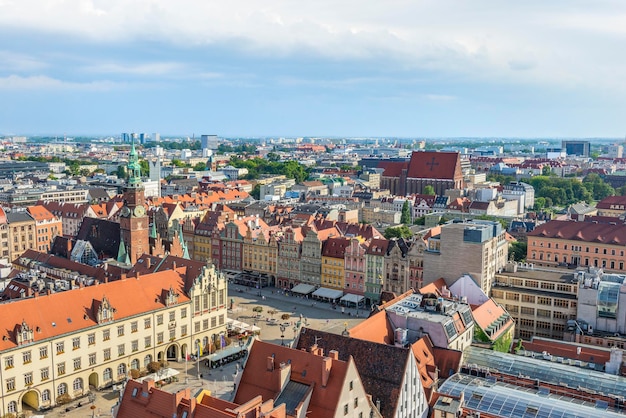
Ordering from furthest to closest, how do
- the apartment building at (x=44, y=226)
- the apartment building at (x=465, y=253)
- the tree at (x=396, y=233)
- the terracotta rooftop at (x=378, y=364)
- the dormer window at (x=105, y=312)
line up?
the apartment building at (x=44, y=226)
the tree at (x=396, y=233)
the apartment building at (x=465, y=253)
the dormer window at (x=105, y=312)
the terracotta rooftop at (x=378, y=364)

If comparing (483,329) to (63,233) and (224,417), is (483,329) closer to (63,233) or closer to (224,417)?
(224,417)

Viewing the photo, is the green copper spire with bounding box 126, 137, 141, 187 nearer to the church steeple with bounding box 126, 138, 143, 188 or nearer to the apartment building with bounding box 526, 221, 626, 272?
the church steeple with bounding box 126, 138, 143, 188

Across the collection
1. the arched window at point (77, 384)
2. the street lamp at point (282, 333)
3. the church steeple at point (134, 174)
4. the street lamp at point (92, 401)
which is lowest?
the street lamp at point (92, 401)

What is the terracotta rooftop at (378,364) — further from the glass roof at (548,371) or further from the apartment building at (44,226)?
the apartment building at (44,226)

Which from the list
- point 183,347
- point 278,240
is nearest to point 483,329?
point 183,347

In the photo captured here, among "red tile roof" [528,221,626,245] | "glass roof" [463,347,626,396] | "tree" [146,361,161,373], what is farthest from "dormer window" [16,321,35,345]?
"red tile roof" [528,221,626,245]

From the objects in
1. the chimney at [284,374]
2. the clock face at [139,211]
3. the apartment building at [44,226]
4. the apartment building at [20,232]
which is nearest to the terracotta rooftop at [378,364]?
the chimney at [284,374]
